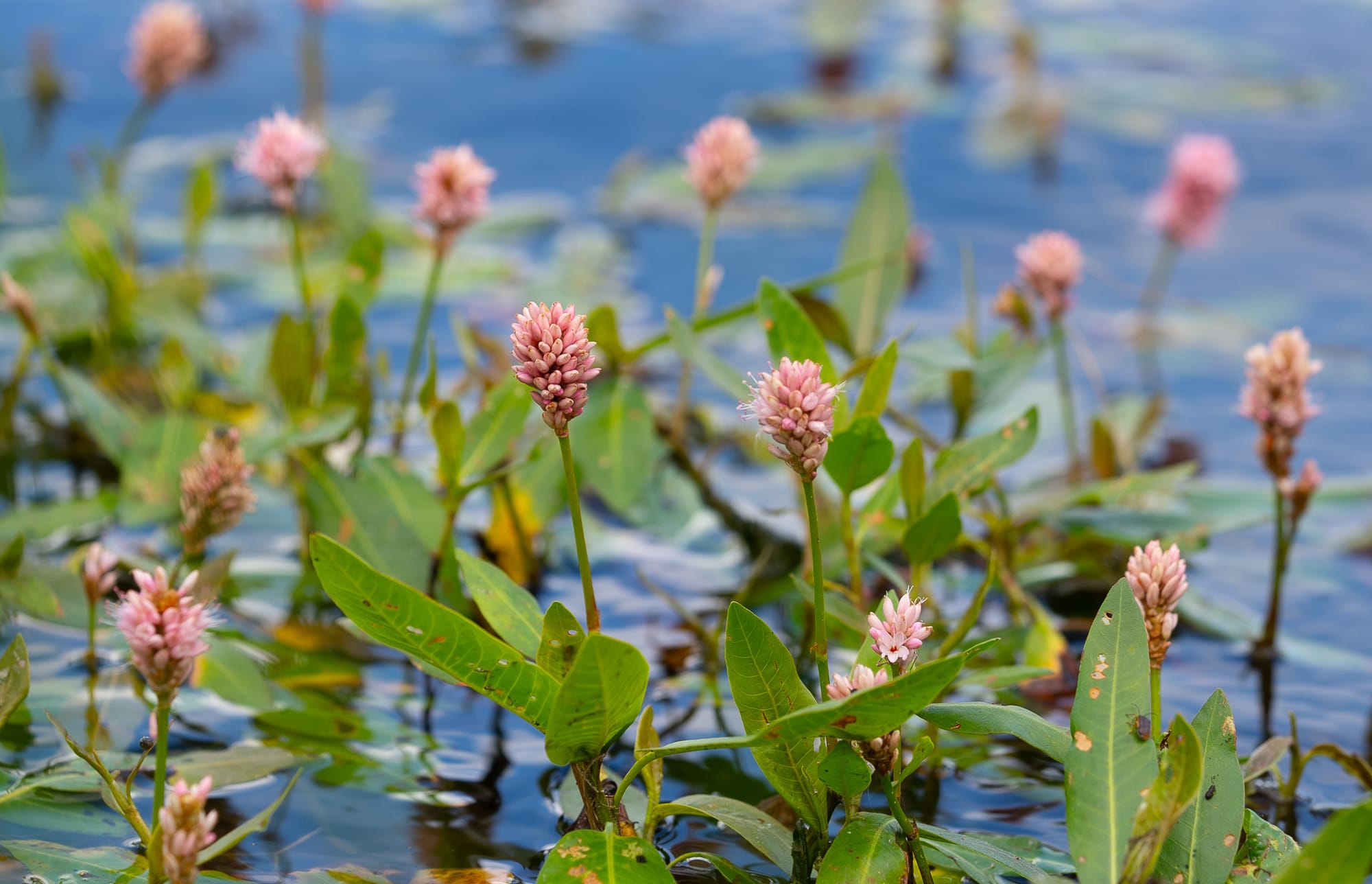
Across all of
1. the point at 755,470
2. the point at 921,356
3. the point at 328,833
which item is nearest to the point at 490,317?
the point at 755,470

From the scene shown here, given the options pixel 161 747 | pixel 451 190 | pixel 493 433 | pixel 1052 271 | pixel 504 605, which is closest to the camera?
pixel 161 747

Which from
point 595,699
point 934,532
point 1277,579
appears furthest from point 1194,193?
point 595,699

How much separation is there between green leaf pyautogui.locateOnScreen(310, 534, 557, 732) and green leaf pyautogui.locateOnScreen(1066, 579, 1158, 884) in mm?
397

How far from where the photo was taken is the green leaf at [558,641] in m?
0.96

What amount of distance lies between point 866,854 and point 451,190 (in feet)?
3.14

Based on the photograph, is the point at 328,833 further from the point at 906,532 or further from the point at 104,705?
the point at 906,532

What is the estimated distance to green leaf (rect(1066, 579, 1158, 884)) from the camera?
90 cm

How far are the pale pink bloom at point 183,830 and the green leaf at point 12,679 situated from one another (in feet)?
0.89

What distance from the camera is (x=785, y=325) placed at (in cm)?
134

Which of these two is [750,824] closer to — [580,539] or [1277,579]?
[580,539]

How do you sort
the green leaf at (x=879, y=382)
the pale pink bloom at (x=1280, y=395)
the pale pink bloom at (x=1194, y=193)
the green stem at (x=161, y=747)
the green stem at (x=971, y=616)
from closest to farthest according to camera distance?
the green stem at (x=161, y=747)
the green stem at (x=971, y=616)
the green leaf at (x=879, y=382)
the pale pink bloom at (x=1280, y=395)
the pale pink bloom at (x=1194, y=193)

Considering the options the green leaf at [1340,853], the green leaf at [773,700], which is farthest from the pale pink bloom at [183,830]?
the green leaf at [1340,853]

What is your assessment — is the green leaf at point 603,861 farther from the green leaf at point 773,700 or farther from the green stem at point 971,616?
the green stem at point 971,616

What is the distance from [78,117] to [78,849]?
114 inches
